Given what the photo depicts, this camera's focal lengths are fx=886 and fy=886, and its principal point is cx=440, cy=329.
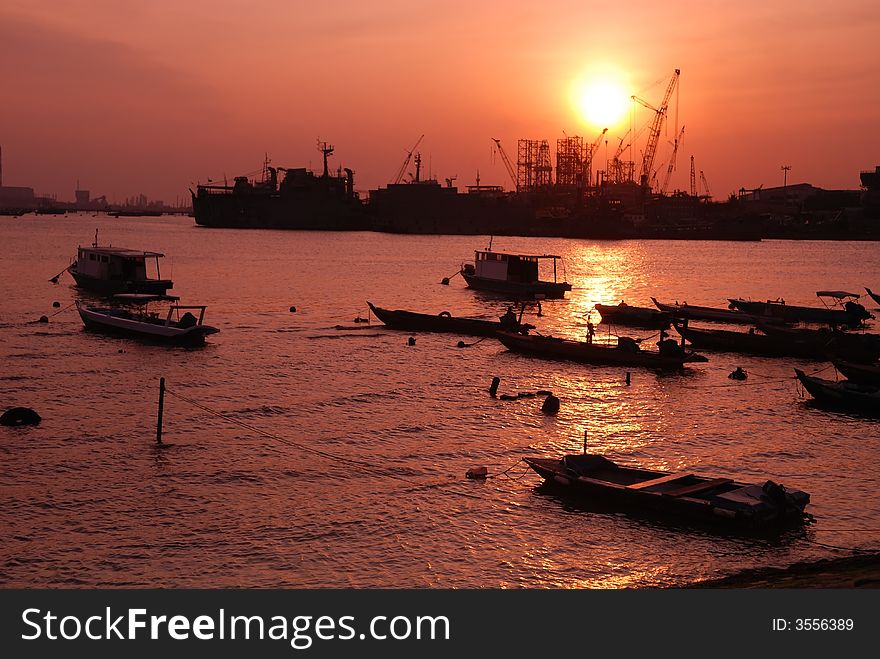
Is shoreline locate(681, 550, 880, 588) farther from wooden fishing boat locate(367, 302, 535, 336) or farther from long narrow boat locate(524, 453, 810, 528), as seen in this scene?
wooden fishing boat locate(367, 302, 535, 336)

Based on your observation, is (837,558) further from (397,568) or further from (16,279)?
(16,279)

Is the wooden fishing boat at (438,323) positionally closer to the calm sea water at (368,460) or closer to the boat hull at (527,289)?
the calm sea water at (368,460)

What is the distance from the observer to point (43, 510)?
24953mm

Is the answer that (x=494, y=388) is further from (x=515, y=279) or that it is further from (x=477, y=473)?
(x=515, y=279)

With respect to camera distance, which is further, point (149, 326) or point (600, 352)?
point (149, 326)

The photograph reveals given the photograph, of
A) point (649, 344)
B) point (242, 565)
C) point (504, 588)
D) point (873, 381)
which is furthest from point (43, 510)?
point (649, 344)

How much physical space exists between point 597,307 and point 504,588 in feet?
185

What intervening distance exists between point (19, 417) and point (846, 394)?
34.6 metres

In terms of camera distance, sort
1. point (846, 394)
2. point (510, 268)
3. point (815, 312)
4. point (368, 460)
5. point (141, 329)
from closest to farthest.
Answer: point (368, 460)
point (846, 394)
point (141, 329)
point (815, 312)
point (510, 268)

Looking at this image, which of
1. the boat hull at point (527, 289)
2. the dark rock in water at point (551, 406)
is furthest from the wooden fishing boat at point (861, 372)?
the boat hull at point (527, 289)

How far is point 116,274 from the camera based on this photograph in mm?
81438

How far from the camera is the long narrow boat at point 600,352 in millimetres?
49406

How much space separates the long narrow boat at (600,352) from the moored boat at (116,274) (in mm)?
37159

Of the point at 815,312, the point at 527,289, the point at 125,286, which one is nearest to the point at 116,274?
the point at 125,286
